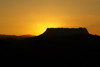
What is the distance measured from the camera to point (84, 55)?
1305 inches

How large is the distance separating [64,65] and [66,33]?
2206 inches

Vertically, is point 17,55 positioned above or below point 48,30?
below

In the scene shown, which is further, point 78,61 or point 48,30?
point 48,30

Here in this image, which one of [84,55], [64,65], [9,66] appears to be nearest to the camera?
[9,66]

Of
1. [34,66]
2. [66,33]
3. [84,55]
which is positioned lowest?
[34,66]

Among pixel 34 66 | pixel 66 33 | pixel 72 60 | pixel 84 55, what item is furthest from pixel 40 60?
pixel 66 33

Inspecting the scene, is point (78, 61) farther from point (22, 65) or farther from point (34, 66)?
point (22, 65)

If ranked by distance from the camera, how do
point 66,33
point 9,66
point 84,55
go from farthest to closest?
point 66,33 < point 84,55 < point 9,66

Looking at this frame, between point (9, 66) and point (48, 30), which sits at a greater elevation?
point (48, 30)

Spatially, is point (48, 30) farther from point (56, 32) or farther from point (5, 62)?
point (5, 62)

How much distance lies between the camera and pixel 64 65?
91.6 feet

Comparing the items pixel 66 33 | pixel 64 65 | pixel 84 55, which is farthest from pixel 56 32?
pixel 64 65

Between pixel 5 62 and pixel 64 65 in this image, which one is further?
pixel 64 65

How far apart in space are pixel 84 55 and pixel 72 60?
4313 mm
